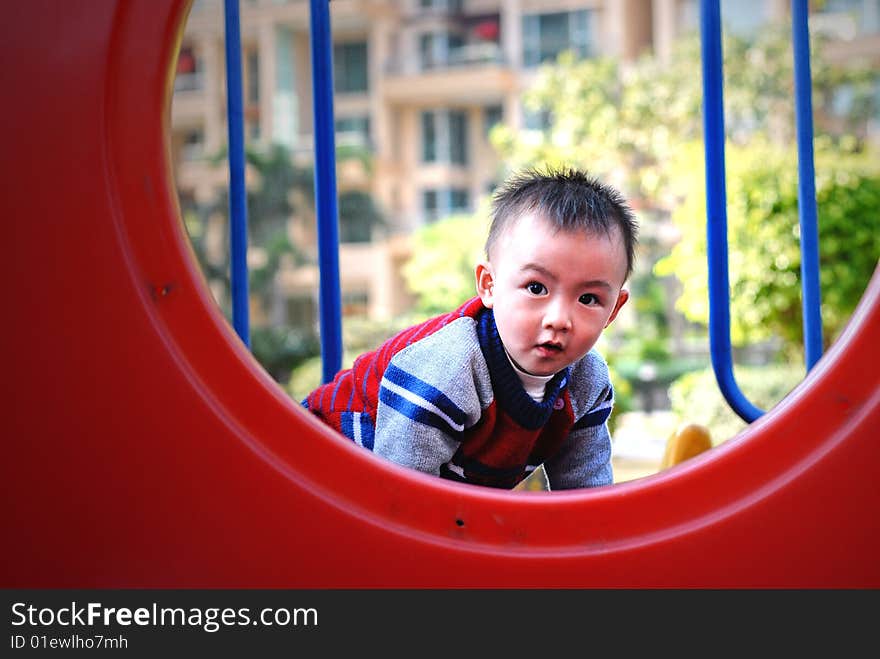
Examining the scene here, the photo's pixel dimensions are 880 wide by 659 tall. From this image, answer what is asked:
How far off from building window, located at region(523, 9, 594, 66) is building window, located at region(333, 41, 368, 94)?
3.41m

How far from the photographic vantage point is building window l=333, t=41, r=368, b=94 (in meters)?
20.4

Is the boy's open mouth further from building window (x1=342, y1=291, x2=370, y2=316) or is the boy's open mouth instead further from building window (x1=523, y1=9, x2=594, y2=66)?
building window (x1=342, y1=291, x2=370, y2=316)

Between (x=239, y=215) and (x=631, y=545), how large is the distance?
58 centimetres

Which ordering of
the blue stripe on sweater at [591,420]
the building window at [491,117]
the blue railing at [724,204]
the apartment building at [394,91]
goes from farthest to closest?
the building window at [491,117] < the apartment building at [394,91] < the blue stripe on sweater at [591,420] < the blue railing at [724,204]

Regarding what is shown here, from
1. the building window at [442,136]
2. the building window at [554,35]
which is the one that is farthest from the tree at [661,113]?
the building window at [442,136]

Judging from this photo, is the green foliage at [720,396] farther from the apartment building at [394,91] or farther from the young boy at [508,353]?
the apartment building at [394,91]

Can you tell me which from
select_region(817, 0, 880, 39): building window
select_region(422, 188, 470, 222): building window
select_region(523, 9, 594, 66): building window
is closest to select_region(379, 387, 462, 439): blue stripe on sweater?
select_region(817, 0, 880, 39): building window

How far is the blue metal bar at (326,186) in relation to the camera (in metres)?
1.08

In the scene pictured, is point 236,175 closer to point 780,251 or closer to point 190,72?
point 780,251

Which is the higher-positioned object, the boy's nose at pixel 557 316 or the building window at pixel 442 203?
the building window at pixel 442 203

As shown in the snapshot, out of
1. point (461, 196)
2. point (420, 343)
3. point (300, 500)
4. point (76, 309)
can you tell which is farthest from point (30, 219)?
point (461, 196)

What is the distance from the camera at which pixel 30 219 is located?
0.73 meters

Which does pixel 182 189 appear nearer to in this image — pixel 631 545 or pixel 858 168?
pixel 858 168

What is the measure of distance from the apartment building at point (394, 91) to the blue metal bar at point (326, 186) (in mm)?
15963
